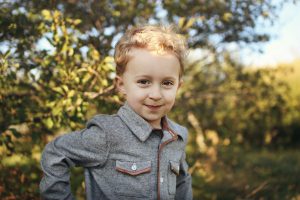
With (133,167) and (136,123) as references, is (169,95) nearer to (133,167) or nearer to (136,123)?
(136,123)

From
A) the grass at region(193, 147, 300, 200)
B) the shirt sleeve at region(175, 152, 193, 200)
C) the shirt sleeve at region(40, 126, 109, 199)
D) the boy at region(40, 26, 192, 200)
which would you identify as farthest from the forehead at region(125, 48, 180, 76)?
the grass at region(193, 147, 300, 200)

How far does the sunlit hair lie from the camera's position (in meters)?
2.14

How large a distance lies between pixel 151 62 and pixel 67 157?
602mm

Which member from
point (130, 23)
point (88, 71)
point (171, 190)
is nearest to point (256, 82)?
point (130, 23)

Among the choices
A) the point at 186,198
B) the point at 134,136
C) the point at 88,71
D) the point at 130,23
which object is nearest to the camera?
the point at 134,136

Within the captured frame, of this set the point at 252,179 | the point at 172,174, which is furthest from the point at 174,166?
the point at 252,179

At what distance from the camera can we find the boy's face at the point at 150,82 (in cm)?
210

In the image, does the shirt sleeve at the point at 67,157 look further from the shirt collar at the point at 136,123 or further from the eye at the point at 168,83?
the eye at the point at 168,83

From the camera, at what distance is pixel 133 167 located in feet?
6.88

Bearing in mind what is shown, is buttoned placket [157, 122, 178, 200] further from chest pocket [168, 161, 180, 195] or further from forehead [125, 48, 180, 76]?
forehead [125, 48, 180, 76]

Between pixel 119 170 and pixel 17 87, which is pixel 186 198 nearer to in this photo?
pixel 119 170

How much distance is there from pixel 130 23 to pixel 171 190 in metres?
2.17

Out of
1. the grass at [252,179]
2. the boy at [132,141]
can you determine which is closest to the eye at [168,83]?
the boy at [132,141]

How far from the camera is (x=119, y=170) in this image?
2.08 meters
